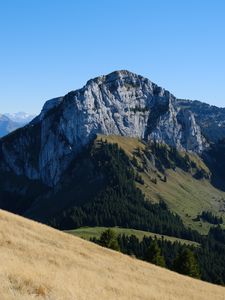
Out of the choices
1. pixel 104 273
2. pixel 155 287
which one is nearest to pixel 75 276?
pixel 104 273

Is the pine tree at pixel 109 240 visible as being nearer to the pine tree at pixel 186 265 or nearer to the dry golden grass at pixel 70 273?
the pine tree at pixel 186 265

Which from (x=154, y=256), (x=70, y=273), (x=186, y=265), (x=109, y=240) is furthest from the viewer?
(x=109, y=240)

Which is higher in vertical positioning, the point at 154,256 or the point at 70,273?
the point at 70,273

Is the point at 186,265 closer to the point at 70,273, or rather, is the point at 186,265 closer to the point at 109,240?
the point at 109,240

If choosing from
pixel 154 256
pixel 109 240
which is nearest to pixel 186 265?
pixel 154 256

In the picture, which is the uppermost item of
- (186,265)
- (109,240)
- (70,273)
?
(70,273)

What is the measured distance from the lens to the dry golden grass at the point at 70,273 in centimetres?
2328

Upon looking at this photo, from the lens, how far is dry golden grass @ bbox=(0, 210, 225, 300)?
23281mm

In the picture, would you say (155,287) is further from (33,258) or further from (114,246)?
(114,246)

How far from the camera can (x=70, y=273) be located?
113 ft

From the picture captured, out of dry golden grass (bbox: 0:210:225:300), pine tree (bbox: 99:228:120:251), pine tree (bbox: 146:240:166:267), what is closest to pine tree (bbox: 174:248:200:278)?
pine tree (bbox: 146:240:166:267)

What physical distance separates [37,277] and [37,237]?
21700 millimetres

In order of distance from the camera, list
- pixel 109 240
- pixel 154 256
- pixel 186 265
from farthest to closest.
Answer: pixel 109 240
pixel 154 256
pixel 186 265

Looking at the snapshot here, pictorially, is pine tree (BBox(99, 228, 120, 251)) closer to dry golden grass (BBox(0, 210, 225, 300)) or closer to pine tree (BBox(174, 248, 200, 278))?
pine tree (BBox(174, 248, 200, 278))
